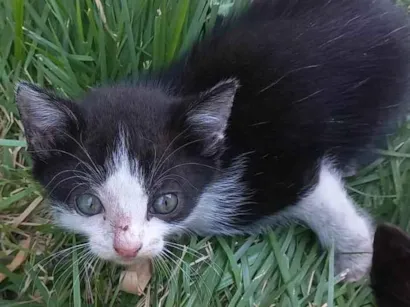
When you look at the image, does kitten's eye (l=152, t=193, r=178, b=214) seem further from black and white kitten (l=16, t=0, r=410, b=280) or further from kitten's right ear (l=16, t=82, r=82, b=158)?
kitten's right ear (l=16, t=82, r=82, b=158)

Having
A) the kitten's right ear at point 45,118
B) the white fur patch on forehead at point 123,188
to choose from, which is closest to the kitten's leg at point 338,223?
the white fur patch on forehead at point 123,188

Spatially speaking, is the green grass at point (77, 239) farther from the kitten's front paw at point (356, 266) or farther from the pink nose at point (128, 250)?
the pink nose at point (128, 250)

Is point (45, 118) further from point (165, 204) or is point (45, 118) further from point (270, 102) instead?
point (270, 102)

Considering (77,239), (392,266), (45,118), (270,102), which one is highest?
(270,102)

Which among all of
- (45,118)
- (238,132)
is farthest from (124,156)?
(238,132)

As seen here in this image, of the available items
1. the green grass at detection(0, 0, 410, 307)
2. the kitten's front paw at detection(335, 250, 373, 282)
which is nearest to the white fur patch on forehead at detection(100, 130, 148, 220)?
the green grass at detection(0, 0, 410, 307)

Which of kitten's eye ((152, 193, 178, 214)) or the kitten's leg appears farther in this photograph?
the kitten's leg
